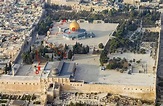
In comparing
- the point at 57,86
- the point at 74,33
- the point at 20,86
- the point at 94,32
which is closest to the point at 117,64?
A: the point at 57,86

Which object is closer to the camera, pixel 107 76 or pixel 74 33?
pixel 107 76

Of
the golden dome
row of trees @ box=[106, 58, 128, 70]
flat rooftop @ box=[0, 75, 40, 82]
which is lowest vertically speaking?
flat rooftop @ box=[0, 75, 40, 82]

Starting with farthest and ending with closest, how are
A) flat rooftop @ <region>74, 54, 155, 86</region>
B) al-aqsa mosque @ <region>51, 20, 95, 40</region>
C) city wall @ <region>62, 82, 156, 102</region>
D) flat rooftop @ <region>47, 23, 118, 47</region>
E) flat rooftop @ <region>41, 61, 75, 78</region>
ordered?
al-aqsa mosque @ <region>51, 20, 95, 40</region>, flat rooftop @ <region>47, 23, 118, 47</region>, flat rooftop @ <region>41, 61, 75, 78</region>, flat rooftop @ <region>74, 54, 155, 86</region>, city wall @ <region>62, 82, 156, 102</region>

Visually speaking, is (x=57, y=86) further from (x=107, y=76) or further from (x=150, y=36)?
(x=150, y=36)

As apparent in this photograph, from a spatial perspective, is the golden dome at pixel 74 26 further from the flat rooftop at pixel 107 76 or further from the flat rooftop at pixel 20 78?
the flat rooftop at pixel 20 78

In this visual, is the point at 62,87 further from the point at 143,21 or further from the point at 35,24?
the point at 143,21

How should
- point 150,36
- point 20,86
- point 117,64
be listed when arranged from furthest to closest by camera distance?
point 150,36 < point 117,64 < point 20,86

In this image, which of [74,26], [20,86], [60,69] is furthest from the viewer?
[74,26]

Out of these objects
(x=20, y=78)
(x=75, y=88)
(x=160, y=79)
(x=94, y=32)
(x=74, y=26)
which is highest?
(x=74, y=26)

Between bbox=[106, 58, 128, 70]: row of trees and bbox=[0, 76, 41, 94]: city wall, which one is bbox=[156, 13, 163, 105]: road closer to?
bbox=[106, 58, 128, 70]: row of trees

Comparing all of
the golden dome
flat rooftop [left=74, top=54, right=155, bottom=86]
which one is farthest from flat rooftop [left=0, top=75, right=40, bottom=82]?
the golden dome

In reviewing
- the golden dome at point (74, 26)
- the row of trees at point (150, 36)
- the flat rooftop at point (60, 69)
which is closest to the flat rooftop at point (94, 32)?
the golden dome at point (74, 26)

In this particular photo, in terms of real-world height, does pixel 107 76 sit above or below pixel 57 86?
above
